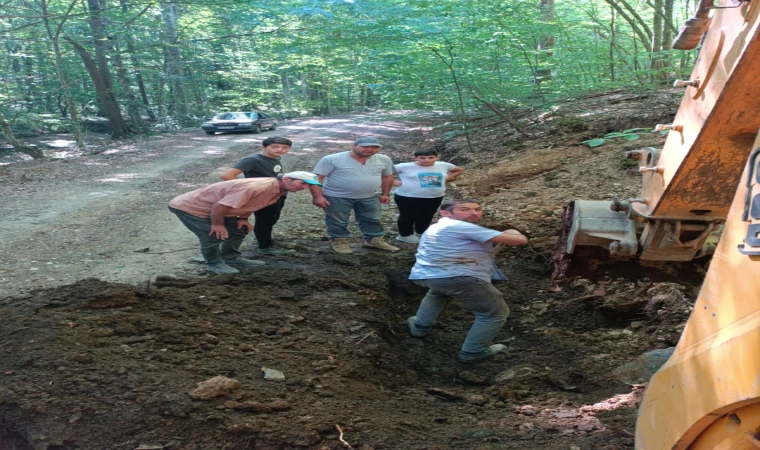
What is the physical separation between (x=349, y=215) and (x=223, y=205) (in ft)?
6.07

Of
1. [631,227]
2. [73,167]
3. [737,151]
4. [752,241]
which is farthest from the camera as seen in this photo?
[73,167]

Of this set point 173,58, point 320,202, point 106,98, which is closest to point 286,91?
point 173,58

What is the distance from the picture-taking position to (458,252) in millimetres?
4246

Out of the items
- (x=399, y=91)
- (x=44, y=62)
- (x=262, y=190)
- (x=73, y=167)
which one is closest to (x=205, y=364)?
Answer: (x=262, y=190)

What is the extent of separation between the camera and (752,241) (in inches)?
55.9

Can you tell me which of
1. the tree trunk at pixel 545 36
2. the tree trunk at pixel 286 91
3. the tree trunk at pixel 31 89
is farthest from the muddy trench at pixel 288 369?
the tree trunk at pixel 286 91

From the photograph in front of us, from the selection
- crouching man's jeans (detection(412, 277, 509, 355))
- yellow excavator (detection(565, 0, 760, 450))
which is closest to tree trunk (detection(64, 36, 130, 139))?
crouching man's jeans (detection(412, 277, 509, 355))

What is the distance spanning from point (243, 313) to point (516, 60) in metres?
9.37

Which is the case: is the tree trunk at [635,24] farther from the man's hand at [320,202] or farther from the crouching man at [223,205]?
the crouching man at [223,205]

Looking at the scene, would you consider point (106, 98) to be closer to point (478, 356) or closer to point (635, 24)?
point (635, 24)

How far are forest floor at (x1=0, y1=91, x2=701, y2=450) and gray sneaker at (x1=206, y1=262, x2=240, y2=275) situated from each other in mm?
142

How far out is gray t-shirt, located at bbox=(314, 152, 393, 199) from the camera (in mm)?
6473

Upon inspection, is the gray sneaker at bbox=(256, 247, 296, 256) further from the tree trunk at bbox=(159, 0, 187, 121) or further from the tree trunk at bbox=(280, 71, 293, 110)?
the tree trunk at bbox=(280, 71, 293, 110)

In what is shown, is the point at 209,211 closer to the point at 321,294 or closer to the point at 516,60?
the point at 321,294
